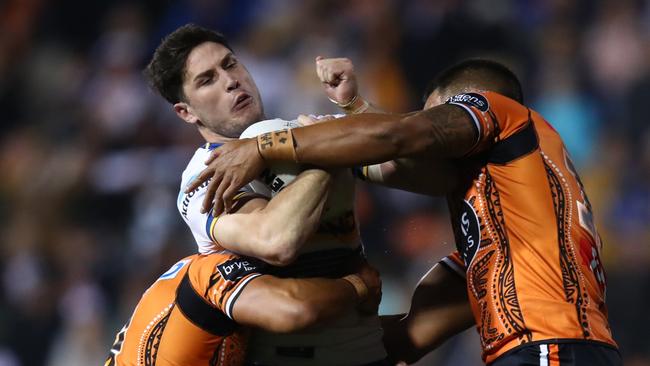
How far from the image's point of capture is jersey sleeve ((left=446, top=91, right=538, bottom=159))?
364cm

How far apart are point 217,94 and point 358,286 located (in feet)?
3.57

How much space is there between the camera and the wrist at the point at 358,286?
366cm

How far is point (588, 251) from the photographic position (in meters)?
3.74

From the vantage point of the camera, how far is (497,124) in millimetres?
3682

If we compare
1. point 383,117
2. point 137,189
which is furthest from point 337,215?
point 137,189

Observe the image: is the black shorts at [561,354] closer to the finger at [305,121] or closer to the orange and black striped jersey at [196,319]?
the orange and black striped jersey at [196,319]

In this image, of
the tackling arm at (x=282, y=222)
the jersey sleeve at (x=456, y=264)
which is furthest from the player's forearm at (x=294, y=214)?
the jersey sleeve at (x=456, y=264)

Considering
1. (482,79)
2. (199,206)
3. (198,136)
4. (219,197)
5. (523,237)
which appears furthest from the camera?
(198,136)

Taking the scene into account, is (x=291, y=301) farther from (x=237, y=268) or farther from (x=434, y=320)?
(x=434, y=320)

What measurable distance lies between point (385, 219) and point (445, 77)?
3539mm

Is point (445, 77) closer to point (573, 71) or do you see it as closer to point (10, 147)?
point (573, 71)

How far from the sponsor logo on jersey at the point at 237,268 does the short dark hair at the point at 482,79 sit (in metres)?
1.15

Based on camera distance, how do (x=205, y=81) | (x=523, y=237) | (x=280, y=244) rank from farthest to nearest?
(x=205, y=81)
(x=523, y=237)
(x=280, y=244)

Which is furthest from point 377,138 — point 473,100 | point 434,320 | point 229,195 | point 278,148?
point 434,320
